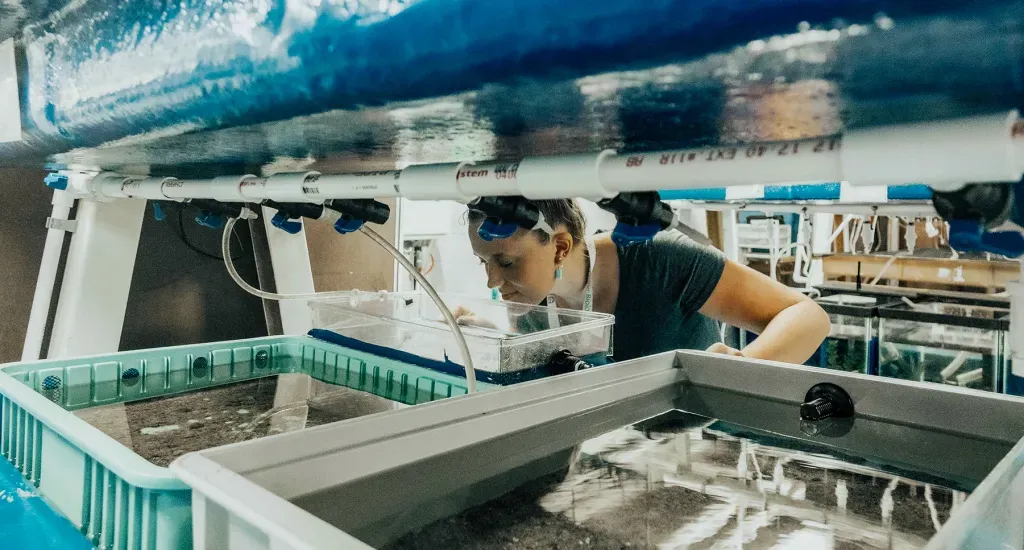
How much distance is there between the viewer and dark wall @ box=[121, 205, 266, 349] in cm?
204

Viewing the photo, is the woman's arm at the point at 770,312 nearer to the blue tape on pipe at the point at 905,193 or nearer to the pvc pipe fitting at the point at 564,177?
the blue tape on pipe at the point at 905,193

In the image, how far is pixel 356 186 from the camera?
2.43 feet

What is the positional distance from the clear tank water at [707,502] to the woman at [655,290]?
89 centimetres

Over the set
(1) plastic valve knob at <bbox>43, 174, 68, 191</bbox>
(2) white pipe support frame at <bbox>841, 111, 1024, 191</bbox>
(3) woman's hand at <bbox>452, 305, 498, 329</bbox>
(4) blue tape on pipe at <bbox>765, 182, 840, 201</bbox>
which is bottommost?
(3) woman's hand at <bbox>452, 305, 498, 329</bbox>

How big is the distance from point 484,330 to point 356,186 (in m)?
0.69

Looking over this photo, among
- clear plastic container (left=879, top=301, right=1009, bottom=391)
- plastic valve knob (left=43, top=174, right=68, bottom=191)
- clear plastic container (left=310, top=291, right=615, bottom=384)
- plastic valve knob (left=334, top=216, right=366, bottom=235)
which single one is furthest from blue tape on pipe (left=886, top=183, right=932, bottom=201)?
plastic valve knob (left=43, top=174, right=68, bottom=191)

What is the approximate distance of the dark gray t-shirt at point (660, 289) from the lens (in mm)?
1803

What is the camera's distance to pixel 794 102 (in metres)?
0.44

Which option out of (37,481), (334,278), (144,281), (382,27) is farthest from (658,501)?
(334,278)

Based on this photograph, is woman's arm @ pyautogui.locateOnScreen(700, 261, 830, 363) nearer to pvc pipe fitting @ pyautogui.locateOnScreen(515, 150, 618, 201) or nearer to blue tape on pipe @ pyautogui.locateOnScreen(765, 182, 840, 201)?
blue tape on pipe @ pyautogui.locateOnScreen(765, 182, 840, 201)

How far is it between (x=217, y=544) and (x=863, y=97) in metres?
0.56

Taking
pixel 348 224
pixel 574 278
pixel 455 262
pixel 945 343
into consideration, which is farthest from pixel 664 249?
pixel 455 262

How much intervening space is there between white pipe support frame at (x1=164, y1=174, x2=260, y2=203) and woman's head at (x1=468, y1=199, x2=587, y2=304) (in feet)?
2.21

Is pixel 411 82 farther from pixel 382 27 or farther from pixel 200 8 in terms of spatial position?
pixel 200 8
